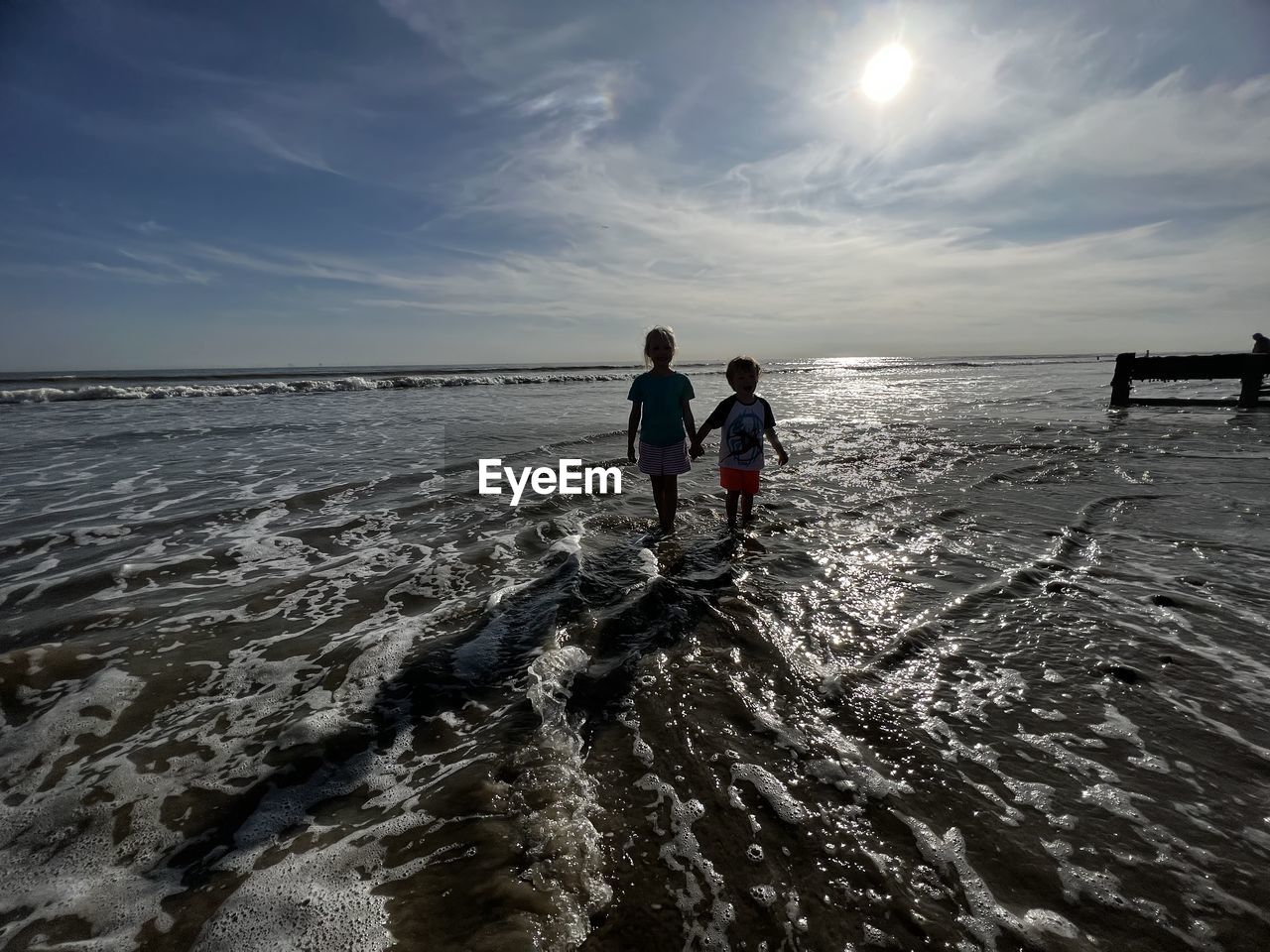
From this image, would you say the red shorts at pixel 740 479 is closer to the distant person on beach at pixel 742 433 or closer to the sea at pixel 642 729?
the distant person on beach at pixel 742 433

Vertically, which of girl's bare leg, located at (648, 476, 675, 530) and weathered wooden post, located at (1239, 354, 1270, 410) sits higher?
weathered wooden post, located at (1239, 354, 1270, 410)

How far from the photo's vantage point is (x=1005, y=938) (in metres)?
2.01

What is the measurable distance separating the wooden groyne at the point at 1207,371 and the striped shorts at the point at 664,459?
19367 millimetres

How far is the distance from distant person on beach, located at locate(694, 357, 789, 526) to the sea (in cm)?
65

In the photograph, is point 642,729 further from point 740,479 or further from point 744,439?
point 744,439

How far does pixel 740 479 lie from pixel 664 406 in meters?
1.33

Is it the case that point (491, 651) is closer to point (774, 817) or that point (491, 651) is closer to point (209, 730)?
point (209, 730)

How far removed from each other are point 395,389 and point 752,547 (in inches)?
1300

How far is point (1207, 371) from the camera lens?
17.0 m

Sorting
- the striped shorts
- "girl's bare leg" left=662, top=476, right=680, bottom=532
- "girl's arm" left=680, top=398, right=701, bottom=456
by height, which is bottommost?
"girl's bare leg" left=662, top=476, right=680, bottom=532

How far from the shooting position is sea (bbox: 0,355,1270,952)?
217 cm

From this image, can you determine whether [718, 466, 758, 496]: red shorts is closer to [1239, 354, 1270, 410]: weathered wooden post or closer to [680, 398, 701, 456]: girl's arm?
[680, 398, 701, 456]: girl's arm

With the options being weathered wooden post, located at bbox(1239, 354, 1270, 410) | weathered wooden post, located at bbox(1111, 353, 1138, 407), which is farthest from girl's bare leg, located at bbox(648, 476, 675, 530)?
weathered wooden post, located at bbox(1239, 354, 1270, 410)

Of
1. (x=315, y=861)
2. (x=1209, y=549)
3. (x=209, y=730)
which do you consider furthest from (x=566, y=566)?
(x=1209, y=549)
